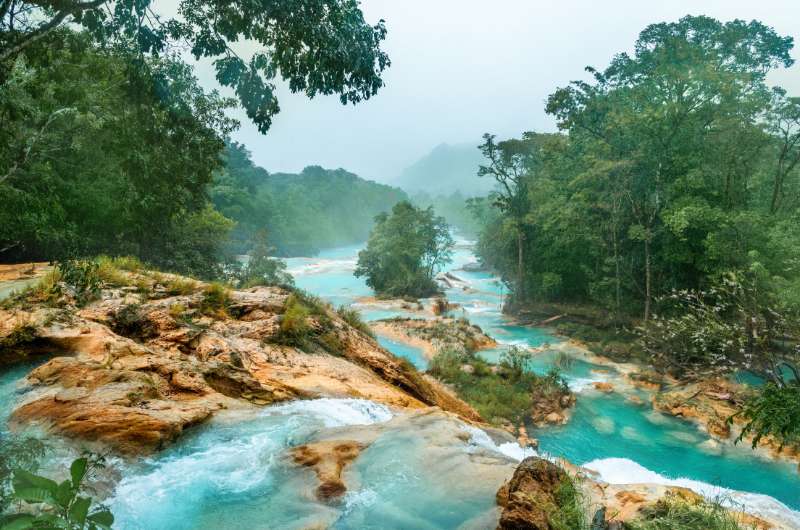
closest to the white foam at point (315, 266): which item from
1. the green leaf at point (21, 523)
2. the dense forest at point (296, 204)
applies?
the dense forest at point (296, 204)

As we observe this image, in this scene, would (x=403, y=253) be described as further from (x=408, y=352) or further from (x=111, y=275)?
(x=111, y=275)

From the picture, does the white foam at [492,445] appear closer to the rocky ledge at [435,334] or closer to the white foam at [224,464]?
the white foam at [224,464]

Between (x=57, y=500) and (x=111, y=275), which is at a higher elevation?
(x=111, y=275)

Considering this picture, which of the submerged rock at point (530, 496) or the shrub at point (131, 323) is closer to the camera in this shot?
the submerged rock at point (530, 496)

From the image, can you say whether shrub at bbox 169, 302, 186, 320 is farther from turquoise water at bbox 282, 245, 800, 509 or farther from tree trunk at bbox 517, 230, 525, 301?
tree trunk at bbox 517, 230, 525, 301

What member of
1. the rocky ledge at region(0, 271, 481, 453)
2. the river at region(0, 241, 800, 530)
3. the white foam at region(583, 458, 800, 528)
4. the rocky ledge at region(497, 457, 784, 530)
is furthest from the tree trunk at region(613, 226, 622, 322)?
the rocky ledge at region(497, 457, 784, 530)

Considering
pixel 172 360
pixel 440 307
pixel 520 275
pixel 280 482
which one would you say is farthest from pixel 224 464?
pixel 520 275
